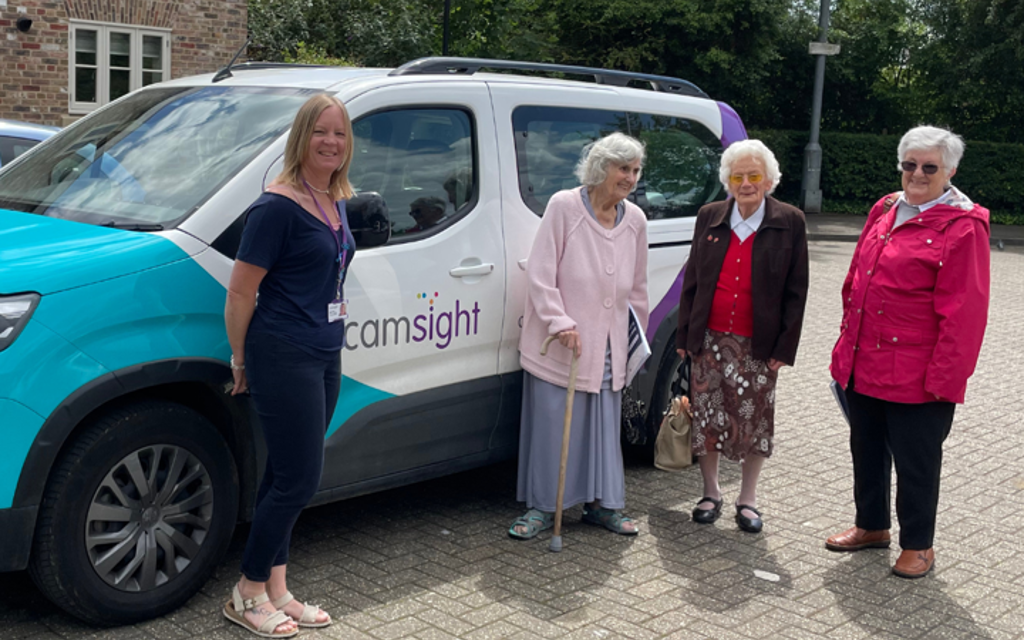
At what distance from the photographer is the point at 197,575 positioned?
4.14m

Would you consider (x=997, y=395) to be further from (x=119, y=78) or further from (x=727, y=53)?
(x=727, y=53)

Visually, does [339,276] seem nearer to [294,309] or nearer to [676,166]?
[294,309]

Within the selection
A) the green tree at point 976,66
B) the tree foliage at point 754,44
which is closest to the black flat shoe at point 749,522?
the tree foliage at point 754,44

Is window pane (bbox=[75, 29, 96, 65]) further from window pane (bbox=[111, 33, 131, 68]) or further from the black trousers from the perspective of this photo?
the black trousers

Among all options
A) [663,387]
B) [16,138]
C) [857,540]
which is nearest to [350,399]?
[663,387]

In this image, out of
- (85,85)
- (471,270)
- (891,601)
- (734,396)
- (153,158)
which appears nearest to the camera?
(153,158)

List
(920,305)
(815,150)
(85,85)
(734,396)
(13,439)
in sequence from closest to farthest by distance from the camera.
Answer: (13,439)
(920,305)
(734,396)
(85,85)
(815,150)

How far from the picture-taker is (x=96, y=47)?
59.8ft

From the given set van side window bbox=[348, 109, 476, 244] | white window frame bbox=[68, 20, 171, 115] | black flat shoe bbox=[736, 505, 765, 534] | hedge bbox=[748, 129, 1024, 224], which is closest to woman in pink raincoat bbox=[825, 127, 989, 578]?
black flat shoe bbox=[736, 505, 765, 534]

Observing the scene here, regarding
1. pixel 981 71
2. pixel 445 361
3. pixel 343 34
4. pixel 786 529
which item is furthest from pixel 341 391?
pixel 981 71

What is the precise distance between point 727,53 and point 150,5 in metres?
11.3

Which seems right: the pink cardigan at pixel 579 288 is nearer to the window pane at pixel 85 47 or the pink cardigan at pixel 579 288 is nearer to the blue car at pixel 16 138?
the blue car at pixel 16 138

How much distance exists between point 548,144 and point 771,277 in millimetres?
1167

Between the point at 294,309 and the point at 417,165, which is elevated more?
the point at 417,165
